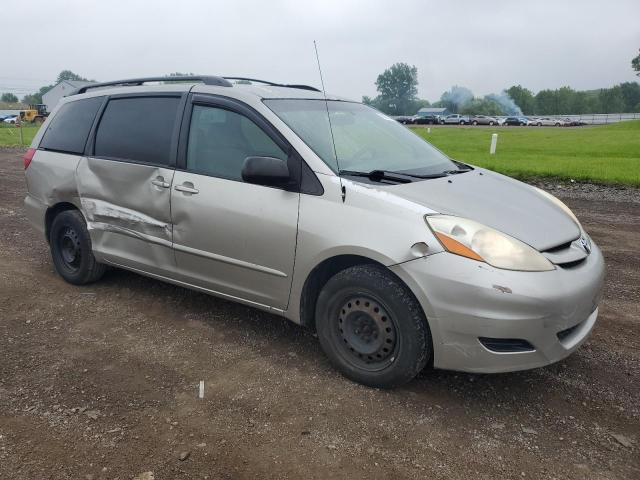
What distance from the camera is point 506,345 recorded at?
2955 millimetres

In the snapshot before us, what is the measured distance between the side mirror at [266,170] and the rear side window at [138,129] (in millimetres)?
1018

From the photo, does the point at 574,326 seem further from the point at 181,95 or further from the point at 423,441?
the point at 181,95

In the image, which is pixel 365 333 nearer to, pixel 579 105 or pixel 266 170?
pixel 266 170

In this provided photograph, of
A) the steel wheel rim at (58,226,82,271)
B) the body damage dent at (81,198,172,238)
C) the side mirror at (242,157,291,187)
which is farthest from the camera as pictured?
the steel wheel rim at (58,226,82,271)

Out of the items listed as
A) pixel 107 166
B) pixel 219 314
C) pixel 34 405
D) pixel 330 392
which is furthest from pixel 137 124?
pixel 330 392

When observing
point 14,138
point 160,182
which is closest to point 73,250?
point 160,182

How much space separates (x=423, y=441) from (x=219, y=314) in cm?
220

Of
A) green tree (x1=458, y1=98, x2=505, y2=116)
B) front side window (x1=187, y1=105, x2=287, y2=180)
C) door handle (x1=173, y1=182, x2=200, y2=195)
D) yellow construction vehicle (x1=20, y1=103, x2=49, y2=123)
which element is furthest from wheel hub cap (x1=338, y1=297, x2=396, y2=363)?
green tree (x1=458, y1=98, x2=505, y2=116)

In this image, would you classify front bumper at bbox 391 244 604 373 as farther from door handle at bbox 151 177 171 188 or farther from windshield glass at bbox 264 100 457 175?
door handle at bbox 151 177 171 188

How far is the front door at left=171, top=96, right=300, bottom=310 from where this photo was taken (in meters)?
3.58

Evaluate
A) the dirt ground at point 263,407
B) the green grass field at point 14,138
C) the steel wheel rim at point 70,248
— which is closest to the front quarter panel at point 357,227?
the dirt ground at point 263,407

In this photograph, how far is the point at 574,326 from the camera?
3.10 meters

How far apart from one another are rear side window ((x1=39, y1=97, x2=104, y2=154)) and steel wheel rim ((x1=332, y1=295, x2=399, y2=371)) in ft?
9.78

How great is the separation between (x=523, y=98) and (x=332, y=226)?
Answer: 130 metres
